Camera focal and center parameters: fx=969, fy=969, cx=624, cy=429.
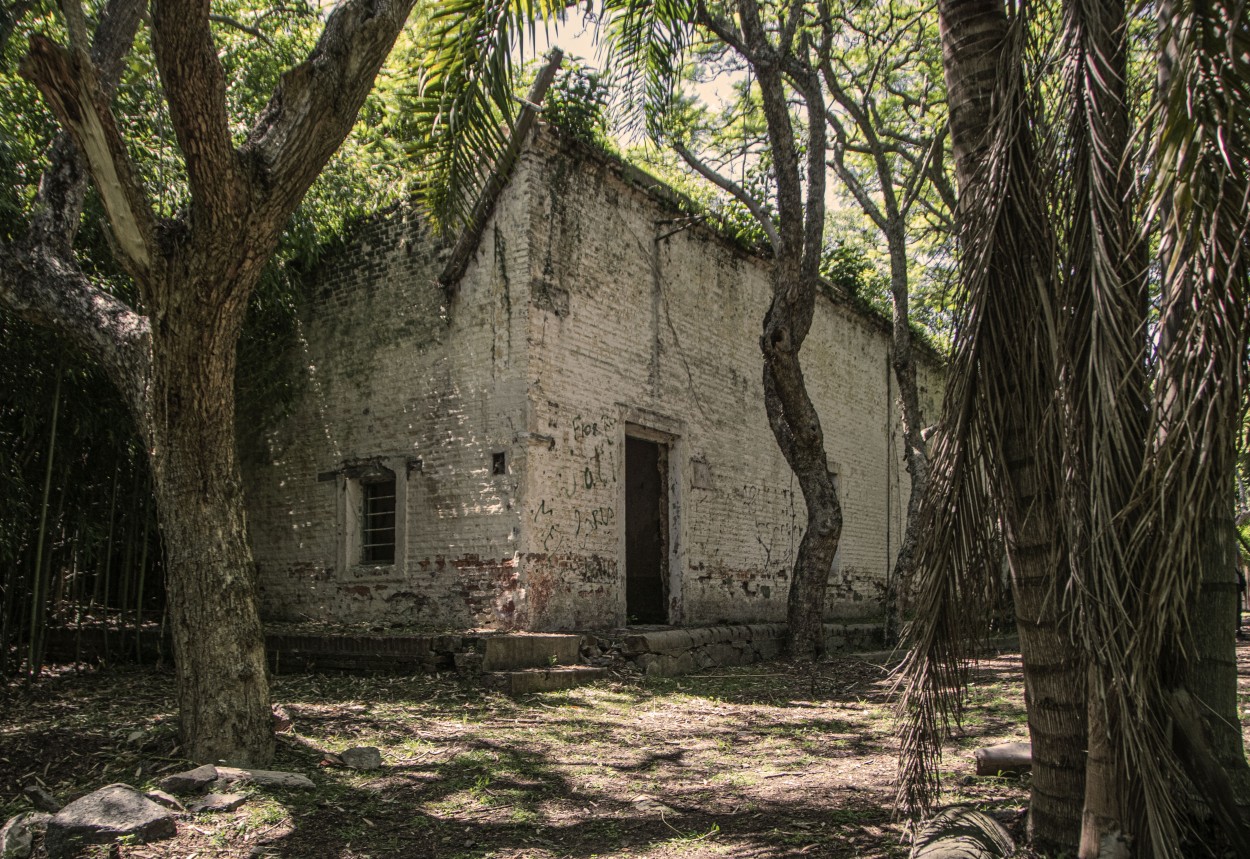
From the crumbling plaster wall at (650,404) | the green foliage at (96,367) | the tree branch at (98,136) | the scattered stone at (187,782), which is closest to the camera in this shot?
the tree branch at (98,136)

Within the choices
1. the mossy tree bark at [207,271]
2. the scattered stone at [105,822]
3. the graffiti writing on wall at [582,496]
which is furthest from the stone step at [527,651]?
the scattered stone at [105,822]

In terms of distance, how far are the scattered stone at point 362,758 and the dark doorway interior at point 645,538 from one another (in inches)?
241

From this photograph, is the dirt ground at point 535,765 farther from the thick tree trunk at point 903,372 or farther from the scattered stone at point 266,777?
the thick tree trunk at point 903,372

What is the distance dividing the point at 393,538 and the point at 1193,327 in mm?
9598

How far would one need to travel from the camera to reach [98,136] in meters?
4.75

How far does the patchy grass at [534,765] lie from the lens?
13.9 feet

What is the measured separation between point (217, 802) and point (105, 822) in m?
0.53

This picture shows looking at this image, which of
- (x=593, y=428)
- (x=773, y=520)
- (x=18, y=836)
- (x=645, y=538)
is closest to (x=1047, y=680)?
(x=18, y=836)

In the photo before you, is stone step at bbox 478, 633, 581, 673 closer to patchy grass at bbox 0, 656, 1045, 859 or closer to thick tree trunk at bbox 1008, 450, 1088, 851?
patchy grass at bbox 0, 656, 1045, 859

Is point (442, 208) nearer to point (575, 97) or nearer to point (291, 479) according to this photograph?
point (575, 97)

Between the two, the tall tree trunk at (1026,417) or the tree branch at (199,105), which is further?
the tree branch at (199,105)

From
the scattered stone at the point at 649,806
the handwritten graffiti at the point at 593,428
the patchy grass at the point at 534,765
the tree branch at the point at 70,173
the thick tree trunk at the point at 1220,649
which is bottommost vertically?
the scattered stone at the point at 649,806

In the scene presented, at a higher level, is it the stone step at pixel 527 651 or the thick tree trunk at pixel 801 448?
the thick tree trunk at pixel 801 448

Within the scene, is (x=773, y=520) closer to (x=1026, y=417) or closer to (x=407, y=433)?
(x=407, y=433)
